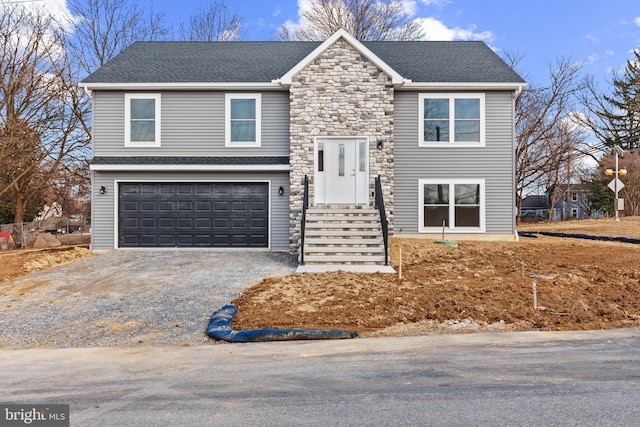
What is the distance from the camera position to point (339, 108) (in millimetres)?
13000

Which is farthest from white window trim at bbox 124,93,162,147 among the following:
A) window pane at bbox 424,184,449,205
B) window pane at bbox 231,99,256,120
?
window pane at bbox 424,184,449,205

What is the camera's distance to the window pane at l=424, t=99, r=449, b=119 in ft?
45.1

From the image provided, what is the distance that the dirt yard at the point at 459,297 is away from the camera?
246 inches

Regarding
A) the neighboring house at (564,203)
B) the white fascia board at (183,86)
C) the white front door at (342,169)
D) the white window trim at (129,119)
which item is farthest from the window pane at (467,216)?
the neighboring house at (564,203)

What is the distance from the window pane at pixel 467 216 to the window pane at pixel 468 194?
17cm

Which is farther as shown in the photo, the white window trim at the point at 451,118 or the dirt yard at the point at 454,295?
the white window trim at the point at 451,118

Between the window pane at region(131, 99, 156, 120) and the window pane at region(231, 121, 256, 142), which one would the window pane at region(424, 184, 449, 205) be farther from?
the window pane at region(131, 99, 156, 120)

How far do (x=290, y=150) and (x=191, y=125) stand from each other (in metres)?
3.46

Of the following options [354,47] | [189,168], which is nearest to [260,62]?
[354,47]

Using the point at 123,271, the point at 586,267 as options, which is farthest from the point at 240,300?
the point at 586,267

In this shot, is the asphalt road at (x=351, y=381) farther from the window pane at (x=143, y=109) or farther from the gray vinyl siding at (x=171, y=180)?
the window pane at (x=143, y=109)

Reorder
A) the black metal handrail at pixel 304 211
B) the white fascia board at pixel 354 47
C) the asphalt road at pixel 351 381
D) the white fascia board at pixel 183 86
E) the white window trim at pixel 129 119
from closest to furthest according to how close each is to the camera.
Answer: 1. the asphalt road at pixel 351 381
2. the black metal handrail at pixel 304 211
3. the white fascia board at pixel 354 47
4. the white fascia board at pixel 183 86
5. the white window trim at pixel 129 119

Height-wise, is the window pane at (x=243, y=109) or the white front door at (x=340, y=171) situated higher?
the window pane at (x=243, y=109)

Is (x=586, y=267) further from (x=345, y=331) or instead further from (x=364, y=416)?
(x=364, y=416)
